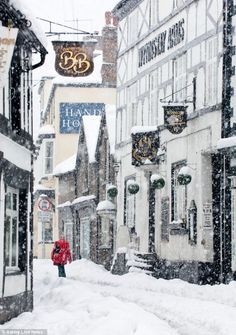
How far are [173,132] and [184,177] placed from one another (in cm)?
138

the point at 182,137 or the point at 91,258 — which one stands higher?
the point at 182,137

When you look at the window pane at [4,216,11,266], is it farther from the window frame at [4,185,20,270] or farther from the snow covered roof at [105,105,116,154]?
the snow covered roof at [105,105,116,154]

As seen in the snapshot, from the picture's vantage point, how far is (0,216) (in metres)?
15.1

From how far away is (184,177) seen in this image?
990 inches

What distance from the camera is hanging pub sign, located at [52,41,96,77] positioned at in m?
22.9

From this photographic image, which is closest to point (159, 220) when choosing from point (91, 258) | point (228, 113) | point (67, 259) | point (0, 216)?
point (67, 259)

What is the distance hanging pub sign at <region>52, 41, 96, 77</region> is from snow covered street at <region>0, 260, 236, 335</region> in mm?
5491

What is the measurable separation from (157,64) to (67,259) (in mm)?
7091

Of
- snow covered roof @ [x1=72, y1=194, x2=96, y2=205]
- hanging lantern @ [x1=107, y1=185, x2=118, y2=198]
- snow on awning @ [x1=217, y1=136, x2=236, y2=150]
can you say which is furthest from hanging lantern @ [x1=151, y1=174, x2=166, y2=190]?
snow covered roof @ [x1=72, y1=194, x2=96, y2=205]

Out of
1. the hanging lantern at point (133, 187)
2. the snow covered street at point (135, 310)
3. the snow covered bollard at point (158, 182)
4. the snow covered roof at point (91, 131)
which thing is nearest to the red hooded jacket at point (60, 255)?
the hanging lantern at point (133, 187)

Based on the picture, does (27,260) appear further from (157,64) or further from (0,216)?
(157,64)

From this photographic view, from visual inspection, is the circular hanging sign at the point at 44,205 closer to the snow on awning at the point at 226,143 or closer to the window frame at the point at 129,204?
the window frame at the point at 129,204

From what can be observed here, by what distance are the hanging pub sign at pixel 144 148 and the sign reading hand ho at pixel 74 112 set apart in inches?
856

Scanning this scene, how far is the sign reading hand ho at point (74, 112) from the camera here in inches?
1975
